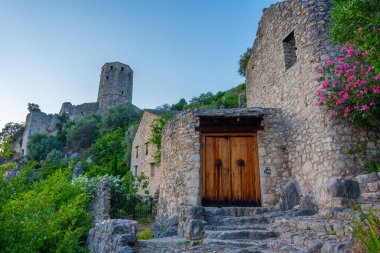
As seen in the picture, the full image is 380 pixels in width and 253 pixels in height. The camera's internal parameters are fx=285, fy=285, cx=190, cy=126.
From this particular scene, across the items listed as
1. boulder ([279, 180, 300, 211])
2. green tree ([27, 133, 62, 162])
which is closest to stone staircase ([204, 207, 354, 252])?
boulder ([279, 180, 300, 211])

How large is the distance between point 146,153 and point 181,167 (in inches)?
410

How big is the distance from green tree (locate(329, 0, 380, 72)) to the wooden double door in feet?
12.2

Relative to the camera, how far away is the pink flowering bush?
5376 millimetres

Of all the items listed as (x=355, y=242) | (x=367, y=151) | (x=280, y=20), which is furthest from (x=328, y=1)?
(x=355, y=242)

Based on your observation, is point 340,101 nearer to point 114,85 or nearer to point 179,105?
point 179,105

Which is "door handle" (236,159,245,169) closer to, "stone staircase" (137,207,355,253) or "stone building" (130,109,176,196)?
"stone staircase" (137,207,355,253)

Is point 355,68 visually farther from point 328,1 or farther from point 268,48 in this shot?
point 268,48

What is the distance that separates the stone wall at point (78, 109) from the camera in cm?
4209

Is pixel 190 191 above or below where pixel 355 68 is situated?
below

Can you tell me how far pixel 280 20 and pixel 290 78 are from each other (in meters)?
1.82

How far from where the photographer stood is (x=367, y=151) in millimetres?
A: 5945

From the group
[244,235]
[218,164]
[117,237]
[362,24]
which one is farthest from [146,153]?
[362,24]

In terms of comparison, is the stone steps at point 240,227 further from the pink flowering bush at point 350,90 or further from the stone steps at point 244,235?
the pink flowering bush at point 350,90

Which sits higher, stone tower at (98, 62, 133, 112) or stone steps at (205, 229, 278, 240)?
stone tower at (98, 62, 133, 112)
